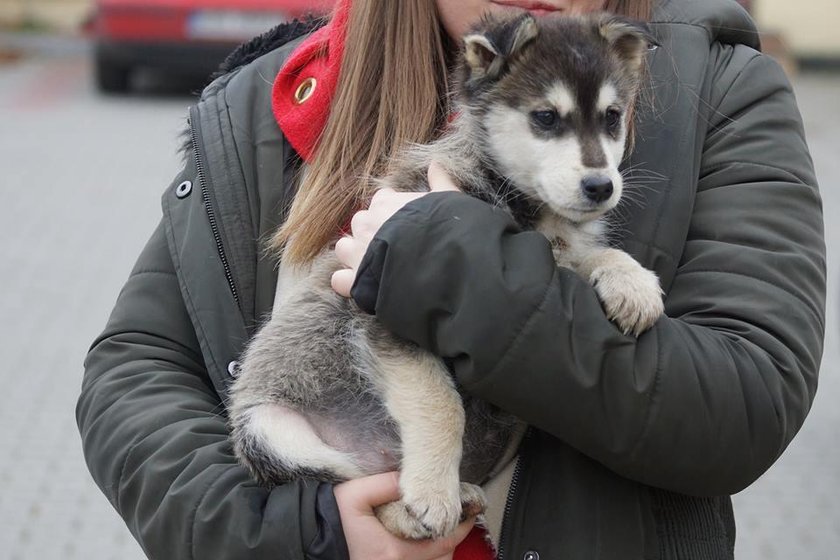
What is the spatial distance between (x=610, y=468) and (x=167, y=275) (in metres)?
1.10

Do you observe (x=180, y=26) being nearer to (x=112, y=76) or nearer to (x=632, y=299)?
(x=112, y=76)

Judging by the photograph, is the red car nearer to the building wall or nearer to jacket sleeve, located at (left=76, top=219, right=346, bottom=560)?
the building wall

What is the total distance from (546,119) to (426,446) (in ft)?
2.64

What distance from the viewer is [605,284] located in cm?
238

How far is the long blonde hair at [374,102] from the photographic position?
107 inches

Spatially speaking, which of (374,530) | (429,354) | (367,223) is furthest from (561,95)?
(374,530)

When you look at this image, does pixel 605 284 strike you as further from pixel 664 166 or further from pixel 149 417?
pixel 149 417

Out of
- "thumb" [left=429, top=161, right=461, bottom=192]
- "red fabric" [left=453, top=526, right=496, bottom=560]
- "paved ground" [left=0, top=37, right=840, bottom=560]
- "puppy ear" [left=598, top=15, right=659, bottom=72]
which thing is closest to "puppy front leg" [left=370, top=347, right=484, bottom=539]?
"red fabric" [left=453, top=526, right=496, bottom=560]

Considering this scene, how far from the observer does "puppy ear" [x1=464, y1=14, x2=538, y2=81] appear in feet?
8.74

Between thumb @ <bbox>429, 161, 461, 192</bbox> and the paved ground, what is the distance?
2892 millimetres

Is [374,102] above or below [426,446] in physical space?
above

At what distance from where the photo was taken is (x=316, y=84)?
2848mm

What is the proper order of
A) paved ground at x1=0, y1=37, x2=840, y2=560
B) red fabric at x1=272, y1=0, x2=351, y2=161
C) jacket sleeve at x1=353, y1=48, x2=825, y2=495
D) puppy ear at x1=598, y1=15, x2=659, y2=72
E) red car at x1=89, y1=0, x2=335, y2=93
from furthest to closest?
red car at x1=89, y1=0, x2=335, y2=93 < paved ground at x1=0, y1=37, x2=840, y2=560 < red fabric at x1=272, y1=0, x2=351, y2=161 < puppy ear at x1=598, y1=15, x2=659, y2=72 < jacket sleeve at x1=353, y1=48, x2=825, y2=495

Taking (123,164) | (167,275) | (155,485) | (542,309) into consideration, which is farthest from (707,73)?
(123,164)
